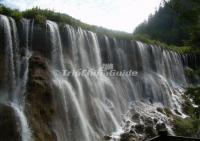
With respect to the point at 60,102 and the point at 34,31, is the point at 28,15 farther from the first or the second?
the point at 60,102

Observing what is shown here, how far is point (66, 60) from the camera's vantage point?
19.1m

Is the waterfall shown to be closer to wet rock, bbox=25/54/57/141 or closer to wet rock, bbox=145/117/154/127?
wet rock, bbox=25/54/57/141

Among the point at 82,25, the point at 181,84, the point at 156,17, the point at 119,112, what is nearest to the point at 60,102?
the point at 119,112

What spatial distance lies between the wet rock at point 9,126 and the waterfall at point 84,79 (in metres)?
0.27

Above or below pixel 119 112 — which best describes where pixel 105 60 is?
above

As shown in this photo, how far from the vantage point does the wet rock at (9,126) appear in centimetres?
1255

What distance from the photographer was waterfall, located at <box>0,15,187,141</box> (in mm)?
15375

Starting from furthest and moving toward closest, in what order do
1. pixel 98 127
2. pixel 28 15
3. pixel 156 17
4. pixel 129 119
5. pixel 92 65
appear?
1. pixel 156 17
2. pixel 92 65
3. pixel 129 119
4. pixel 28 15
5. pixel 98 127

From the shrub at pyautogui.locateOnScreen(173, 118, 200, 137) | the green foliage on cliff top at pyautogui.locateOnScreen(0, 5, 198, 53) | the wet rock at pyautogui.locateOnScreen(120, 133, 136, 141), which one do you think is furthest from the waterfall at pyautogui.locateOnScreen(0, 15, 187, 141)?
the shrub at pyautogui.locateOnScreen(173, 118, 200, 137)

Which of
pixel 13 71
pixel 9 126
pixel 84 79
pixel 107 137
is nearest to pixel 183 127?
pixel 107 137

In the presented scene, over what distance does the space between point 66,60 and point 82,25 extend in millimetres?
3847

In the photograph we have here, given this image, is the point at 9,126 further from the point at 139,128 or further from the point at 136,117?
the point at 136,117

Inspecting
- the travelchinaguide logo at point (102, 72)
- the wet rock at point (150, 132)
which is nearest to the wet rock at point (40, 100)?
the travelchinaguide logo at point (102, 72)

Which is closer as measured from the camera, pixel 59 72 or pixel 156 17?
pixel 59 72
